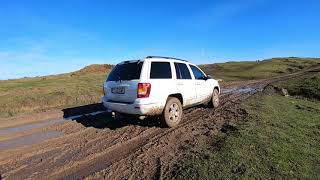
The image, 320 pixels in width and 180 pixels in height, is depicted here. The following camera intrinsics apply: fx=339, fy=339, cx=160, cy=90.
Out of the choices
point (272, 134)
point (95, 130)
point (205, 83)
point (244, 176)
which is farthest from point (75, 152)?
point (205, 83)

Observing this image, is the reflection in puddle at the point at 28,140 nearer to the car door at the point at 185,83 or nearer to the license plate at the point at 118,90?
the license plate at the point at 118,90

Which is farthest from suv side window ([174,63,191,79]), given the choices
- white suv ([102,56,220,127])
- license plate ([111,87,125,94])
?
license plate ([111,87,125,94])

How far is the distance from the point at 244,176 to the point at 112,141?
150 inches

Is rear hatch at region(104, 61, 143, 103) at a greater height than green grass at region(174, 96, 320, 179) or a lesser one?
greater

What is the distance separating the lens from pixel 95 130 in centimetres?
964

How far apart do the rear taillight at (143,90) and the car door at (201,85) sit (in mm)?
2836

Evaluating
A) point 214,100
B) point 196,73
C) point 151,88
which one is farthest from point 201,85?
point 151,88

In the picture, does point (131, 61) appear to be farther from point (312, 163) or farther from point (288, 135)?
point (312, 163)

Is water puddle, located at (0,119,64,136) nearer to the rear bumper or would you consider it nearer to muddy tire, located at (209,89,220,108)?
the rear bumper

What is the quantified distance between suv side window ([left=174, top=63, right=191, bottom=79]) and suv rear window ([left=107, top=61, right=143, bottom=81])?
1.50 meters

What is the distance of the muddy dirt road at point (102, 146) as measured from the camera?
6.28 meters

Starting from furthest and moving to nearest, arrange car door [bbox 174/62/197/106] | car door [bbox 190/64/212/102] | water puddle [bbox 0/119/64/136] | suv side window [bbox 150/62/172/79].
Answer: car door [bbox 190/64/212/102]
water puddle [bbox 0/119/64/136]
car door [bbox 174/62/197/106]
suv side window [bbox 150/62/172/79]

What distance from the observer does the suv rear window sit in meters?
8.91

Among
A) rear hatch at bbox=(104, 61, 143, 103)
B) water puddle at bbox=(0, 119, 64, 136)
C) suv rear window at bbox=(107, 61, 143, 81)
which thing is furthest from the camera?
water puddle at bbox=(0, 119, 64, 136)
